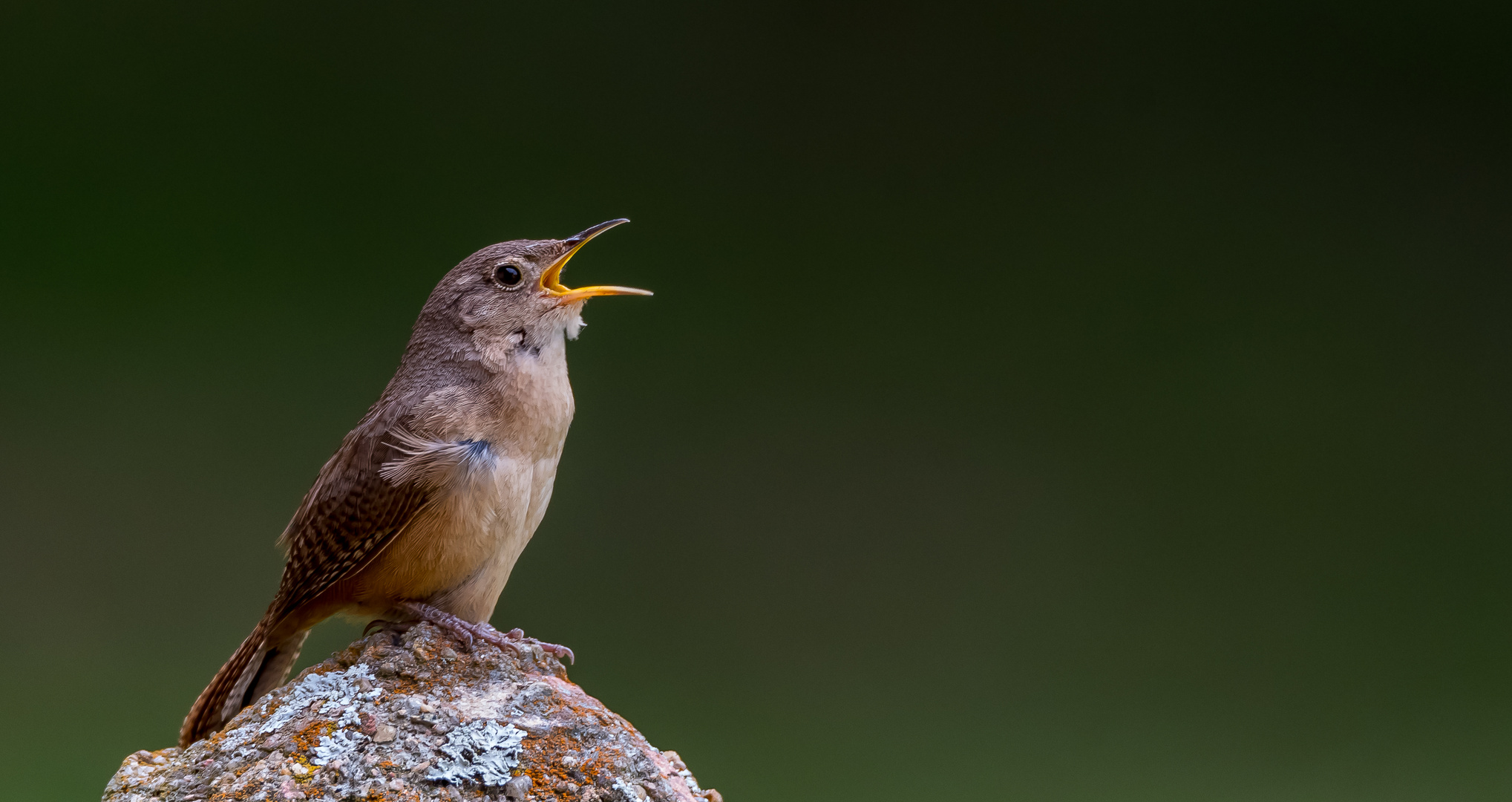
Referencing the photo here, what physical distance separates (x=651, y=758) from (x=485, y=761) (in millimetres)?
383

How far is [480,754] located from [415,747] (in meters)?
0.14

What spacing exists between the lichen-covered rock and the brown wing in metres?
0.24

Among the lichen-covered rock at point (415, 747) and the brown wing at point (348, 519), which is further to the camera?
the brown wing at point (348, 519)

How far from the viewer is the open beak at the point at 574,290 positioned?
329 centimetres

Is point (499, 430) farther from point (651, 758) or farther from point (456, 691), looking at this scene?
point (651, 758)

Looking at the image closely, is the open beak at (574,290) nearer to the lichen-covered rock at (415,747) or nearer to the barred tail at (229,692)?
the lichen-covered rock at (415,747)

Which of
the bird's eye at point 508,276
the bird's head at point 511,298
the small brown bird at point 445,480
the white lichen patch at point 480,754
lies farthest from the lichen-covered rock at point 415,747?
the bird's eye at point 508,276

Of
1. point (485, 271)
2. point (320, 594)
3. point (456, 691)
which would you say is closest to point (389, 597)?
point (320, 594)

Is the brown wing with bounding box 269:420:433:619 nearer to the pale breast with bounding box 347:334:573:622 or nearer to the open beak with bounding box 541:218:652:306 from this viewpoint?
the pale breast with bounding box 347:334:573:622

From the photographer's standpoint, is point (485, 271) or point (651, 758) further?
point (485, 271)

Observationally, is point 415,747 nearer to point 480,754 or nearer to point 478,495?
point 480,754

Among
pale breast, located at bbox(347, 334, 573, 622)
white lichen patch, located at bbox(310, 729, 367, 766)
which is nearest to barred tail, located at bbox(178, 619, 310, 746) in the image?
pale breast, located at bbox(347, 334, 573, 622)

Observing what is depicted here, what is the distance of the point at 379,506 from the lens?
3.08 metres

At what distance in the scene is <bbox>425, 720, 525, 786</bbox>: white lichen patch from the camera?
103 inches
